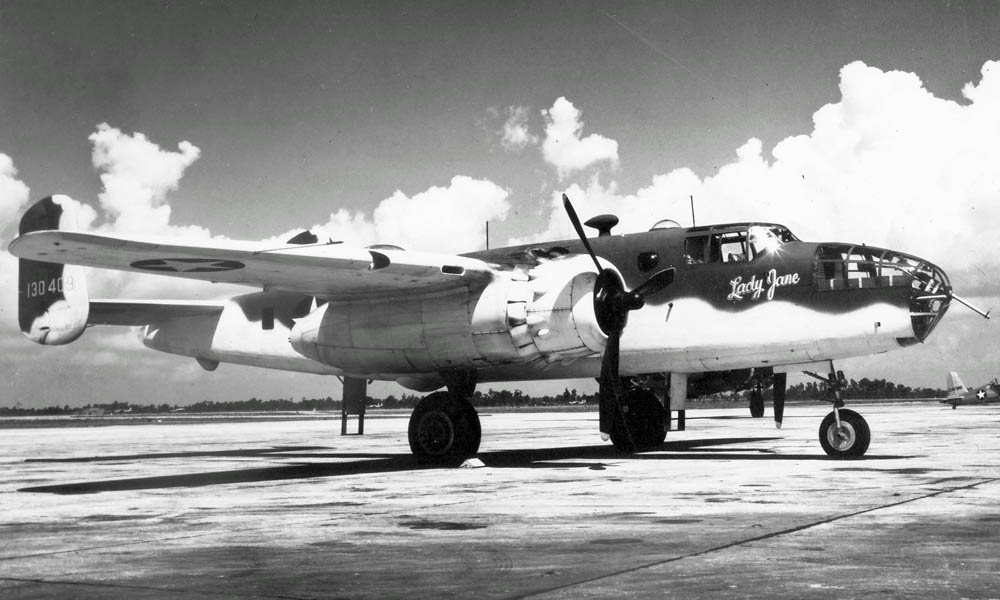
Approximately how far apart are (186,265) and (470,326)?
14.2 ft

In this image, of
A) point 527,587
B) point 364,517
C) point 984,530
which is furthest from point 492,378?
point 527,587

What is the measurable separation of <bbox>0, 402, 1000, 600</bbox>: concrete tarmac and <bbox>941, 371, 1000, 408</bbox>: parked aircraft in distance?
187 ft

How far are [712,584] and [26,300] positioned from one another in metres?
17.0

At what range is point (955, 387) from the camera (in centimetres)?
6706

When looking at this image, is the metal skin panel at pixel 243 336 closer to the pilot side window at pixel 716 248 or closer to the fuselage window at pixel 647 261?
the fuselage window at pixel 647 261

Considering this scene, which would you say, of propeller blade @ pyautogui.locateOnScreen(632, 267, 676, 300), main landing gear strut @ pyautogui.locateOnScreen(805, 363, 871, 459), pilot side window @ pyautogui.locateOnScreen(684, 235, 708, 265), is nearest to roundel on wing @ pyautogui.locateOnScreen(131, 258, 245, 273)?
propeller blade @ pyautogui.locateOnScreen(632, 267, 676, 300)

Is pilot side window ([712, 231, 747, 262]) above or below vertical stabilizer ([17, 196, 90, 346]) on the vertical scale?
above

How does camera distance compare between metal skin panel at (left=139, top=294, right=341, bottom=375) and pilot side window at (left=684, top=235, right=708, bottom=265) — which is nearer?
pilot side window at (left=684, top=235, right=708, bottom=265)

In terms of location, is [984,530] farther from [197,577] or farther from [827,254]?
[827,254]

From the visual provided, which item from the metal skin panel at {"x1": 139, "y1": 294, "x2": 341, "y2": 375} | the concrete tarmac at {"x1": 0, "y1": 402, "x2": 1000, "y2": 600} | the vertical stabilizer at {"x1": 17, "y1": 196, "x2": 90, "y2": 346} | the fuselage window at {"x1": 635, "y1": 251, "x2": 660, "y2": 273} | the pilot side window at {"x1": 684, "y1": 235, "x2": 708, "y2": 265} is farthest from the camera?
the metal skin panel at {"x1": 139, "y1": 294, "x2": 341, "y2": 375}

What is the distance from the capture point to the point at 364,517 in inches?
346

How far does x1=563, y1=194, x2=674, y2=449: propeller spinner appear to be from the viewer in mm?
14406

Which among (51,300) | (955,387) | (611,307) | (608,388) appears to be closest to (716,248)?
(611,307)

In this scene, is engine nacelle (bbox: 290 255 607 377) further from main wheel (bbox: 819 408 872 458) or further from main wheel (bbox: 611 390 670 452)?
main wheel (bbox: 611 390 670 452)
